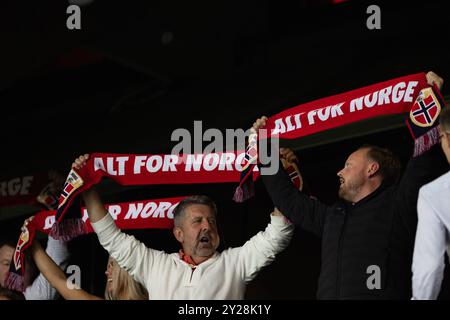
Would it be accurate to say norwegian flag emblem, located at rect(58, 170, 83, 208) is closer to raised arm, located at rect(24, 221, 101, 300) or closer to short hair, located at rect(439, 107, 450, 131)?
raised arm, located at rect(24, 221, 101, 300)

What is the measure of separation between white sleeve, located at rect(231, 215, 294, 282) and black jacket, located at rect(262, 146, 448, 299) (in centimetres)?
26

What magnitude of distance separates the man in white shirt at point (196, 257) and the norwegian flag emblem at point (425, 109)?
0.81 m

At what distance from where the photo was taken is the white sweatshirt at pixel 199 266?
4.09m

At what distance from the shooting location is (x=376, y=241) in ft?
12.4

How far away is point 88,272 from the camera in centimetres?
675

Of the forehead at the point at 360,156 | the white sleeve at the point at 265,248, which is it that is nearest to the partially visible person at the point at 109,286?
the white sleeve at the point at 265,248

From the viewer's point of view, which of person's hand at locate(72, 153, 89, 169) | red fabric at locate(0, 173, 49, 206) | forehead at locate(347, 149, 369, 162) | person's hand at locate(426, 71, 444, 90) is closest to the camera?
person's hand at locate(426, 71, 444, 90)

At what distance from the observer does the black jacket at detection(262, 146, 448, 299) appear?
12.1 feet

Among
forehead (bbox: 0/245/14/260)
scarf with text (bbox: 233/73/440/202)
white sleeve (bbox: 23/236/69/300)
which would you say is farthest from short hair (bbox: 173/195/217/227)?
forehead (bbox: 0/245/14/260)

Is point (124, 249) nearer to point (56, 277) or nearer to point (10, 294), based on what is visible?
point (56, 277)

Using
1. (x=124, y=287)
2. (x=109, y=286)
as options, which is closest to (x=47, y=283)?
(x=109, y=286)

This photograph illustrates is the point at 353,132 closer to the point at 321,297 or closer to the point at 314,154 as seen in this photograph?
the point at 314,154

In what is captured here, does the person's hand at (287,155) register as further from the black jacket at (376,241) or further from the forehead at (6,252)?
the forehead at (6,252)
